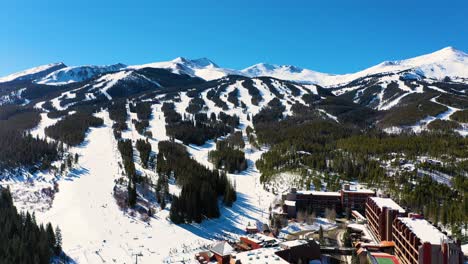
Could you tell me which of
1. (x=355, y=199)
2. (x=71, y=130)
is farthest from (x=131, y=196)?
(x=71, y=130)

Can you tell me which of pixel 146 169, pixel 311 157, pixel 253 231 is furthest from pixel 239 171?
pixel 253 231

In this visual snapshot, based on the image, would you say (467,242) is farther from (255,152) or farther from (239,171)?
(255,152)

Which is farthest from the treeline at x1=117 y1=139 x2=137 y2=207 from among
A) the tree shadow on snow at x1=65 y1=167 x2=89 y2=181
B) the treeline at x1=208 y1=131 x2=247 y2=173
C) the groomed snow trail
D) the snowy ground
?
the treeline at x1=208 y1=131 x2=247 y2=173

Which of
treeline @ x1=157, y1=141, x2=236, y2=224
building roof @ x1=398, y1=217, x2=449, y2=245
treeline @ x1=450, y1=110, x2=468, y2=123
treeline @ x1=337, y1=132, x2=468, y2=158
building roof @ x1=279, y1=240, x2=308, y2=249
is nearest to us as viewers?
building roof @ x1=398, y1=217, x2=449, y2=245

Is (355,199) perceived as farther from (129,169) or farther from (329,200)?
(129,169)

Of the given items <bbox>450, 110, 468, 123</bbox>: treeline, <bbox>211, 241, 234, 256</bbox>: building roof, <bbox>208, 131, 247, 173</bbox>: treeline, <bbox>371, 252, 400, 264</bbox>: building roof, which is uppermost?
<bbox>450, 110, 468, 123</bbox>: treeline

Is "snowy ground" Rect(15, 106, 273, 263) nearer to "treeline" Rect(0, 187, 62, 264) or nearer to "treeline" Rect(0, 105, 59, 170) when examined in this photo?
"treeline" Rect(0, 187, 62, 264)

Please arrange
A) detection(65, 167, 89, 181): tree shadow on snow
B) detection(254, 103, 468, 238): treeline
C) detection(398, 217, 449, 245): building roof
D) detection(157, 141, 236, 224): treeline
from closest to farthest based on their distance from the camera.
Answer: detection(398, 217, 449, 245): building roof → detection(157, 141, 236, 224): treeline → detection(254, 103, 468, 238): treeline → detection(65, 167, 89, 181): tree shadow on snow
